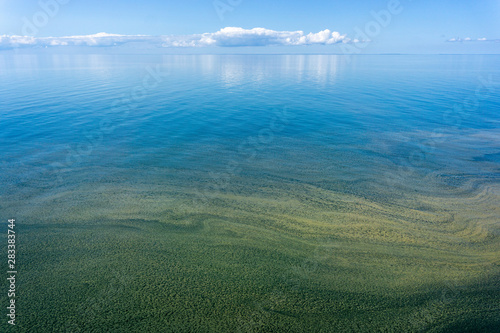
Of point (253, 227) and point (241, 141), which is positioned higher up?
point (241, 141)

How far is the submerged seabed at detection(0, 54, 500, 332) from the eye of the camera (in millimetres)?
5918

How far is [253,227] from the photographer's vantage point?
28.8 ft

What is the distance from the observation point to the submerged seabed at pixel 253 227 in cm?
592

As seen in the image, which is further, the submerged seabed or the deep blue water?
the deep blue water

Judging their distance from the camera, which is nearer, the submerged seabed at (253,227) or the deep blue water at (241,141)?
the submerged seabed at (253,227)

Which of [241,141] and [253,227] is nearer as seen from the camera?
[253,227]

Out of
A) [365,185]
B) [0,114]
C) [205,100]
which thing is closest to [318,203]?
[365,185]

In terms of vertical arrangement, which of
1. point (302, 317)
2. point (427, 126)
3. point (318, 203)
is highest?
point (427, 126)

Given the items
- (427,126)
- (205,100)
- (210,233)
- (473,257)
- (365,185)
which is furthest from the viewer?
(205,100)

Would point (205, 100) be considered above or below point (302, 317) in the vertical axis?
above

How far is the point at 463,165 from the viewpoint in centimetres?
1358

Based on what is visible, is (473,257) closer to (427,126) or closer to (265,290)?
(265,290)

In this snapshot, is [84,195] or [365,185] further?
[365,185]

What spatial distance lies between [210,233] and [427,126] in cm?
1966
